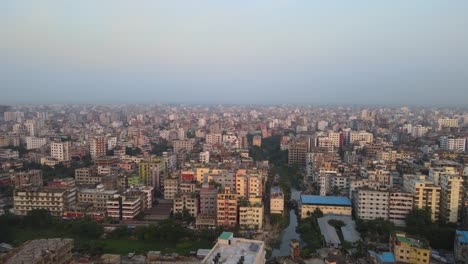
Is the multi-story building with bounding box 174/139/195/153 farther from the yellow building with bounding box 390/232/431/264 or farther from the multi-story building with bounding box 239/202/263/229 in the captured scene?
the yellow building with bounding box 390/232/431/264

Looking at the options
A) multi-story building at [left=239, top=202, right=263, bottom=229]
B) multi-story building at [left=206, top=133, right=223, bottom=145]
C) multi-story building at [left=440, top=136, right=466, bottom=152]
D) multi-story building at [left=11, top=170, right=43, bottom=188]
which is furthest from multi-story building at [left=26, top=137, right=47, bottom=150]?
multi-story building at [left=440, top=136, right=466, bottom=152]

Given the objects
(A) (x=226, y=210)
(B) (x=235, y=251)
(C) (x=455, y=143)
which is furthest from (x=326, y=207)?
(C) (x=455, y=143)

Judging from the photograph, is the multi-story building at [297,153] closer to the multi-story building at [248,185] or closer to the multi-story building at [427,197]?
the multi-story building at [248,185]

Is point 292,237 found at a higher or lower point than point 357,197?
lower

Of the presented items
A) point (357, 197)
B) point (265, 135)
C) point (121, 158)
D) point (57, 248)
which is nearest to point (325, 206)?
point (357, 197)

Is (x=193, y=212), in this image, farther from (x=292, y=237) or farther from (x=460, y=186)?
(x=460, y=186)

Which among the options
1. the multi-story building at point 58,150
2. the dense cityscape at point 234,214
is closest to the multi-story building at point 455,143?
the dense cityscape at point 234,214
